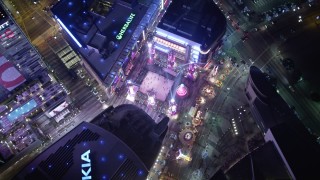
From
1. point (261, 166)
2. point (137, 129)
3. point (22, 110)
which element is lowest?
point (22, 110)

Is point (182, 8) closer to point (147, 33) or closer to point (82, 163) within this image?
point (147, 33)

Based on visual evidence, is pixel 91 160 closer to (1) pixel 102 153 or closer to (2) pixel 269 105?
(1) pixel 102 153

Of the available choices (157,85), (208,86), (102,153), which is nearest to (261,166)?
(208,86)

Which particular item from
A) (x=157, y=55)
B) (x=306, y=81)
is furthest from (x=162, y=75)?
(x=306, y=81)

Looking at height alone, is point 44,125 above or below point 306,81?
below

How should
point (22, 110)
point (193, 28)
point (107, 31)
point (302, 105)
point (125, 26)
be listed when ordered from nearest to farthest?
point (22, 110) < point (193, 28) < point (302, 105) < point (107, 31) < point (125, 26)

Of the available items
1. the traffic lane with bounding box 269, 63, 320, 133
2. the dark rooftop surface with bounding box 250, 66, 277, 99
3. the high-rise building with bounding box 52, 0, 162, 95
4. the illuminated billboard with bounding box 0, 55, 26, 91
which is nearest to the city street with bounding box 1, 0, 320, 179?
the traffic lane with bounding box 269, 63, 320, 133
